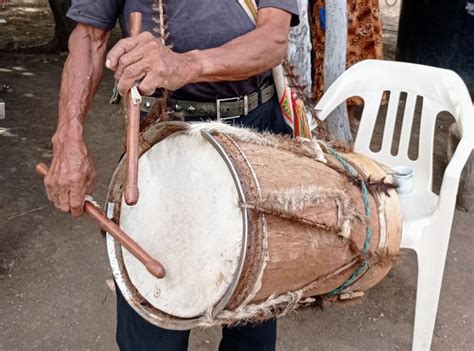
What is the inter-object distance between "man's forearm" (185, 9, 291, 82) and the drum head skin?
176 mm

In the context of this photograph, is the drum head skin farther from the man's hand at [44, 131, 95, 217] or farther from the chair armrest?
the chair armrest

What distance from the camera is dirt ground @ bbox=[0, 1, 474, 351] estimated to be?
2725 millimetres

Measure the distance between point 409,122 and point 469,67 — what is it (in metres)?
2.52

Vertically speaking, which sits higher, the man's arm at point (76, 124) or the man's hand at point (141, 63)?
the man's hand at point (141, 63)

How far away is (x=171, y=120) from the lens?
1657 mm

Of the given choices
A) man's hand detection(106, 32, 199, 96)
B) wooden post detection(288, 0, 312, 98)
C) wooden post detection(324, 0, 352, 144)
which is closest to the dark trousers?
man's hand detection(106, 32, 199, 96)

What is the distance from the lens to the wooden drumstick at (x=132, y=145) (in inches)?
54.0

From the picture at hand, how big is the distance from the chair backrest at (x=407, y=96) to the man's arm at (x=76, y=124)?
1.25 meters

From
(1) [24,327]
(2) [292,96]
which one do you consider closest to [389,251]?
(2) [292,96]

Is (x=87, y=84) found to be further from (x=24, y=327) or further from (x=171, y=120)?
(x=24, y=327)

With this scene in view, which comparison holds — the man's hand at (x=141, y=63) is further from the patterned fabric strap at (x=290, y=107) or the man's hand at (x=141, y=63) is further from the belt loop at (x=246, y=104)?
the patterned fabric strap at (x=290, y=107)

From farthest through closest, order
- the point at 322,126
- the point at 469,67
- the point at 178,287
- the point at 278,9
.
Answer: the point at 469,67 < the point at 322,126 < the point at 278,9 < the point at 178,287

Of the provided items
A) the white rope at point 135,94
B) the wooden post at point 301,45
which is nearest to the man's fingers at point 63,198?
the white rope at point 135,94

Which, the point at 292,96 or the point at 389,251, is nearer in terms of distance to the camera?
the point at 389,251
